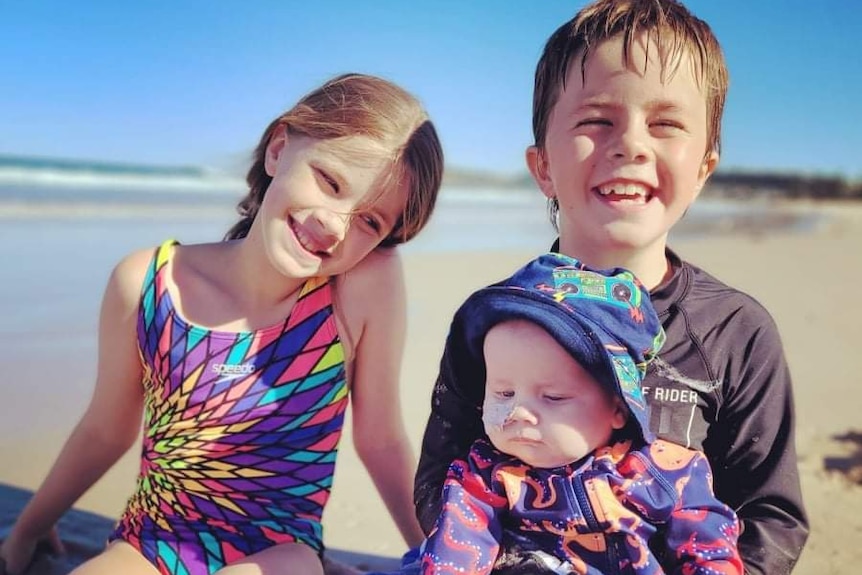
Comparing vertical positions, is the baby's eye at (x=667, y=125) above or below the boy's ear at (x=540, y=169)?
above

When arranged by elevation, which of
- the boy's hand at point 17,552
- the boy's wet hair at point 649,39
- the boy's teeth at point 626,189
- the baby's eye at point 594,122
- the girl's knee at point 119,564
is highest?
the boy's wet hair at point 649,39

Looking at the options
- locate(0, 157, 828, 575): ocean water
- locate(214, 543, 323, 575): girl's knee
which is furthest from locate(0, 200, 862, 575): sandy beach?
locate(214, 543, 323, 575): girl's knee

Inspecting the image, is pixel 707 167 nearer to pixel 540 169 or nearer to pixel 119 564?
pixel 540 169

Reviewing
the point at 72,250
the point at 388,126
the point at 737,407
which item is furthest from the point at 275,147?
the point at 72,250

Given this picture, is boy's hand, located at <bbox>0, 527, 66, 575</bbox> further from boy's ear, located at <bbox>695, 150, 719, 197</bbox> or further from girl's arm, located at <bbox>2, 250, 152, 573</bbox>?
boy's ear, located at <bbox>695, 150, 719, 197</bbox>

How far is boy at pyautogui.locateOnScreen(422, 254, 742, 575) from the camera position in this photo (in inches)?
53.9

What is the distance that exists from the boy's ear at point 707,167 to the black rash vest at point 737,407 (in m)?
0.26

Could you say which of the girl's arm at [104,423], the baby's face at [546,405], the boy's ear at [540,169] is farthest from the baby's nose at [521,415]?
the girl's arm at [104,423]

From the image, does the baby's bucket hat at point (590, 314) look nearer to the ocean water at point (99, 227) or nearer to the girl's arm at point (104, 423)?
the girl's arm at point (104, 423)

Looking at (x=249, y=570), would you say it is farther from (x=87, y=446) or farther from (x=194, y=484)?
(x=87, y=446)

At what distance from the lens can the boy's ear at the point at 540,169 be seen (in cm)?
183

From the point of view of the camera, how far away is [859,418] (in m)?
3.79

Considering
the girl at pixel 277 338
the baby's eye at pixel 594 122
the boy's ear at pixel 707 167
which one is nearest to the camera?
the baby's eye at pixel 594 122

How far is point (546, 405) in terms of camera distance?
4.65 ft
